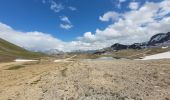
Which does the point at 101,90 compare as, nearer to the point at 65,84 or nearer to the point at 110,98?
the point at 110,98

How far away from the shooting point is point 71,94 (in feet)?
104

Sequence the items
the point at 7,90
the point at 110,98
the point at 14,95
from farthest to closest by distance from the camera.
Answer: the point at 7,90, the point at 14,95, the point at 110,98

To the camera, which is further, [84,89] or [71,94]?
[84,89]

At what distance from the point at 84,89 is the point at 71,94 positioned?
9.46ft

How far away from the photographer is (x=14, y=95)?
3344cm

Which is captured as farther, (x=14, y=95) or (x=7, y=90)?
(x=7, y=90)

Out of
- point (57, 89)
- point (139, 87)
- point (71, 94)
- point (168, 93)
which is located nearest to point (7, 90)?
point (57, 89)

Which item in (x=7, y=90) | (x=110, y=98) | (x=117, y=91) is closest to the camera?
(x=110, y=98)

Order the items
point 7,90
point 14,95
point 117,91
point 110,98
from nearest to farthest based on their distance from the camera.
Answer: point 110,98
point 117,91
point 14,95
point 7,90

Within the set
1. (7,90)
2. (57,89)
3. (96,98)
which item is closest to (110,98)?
(96,98)

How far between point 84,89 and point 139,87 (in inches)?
281

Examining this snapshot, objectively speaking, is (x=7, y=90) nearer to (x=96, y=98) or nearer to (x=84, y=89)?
(x=84, y=89)

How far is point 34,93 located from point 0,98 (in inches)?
170

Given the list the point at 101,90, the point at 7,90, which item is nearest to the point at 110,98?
the point at 101,90
